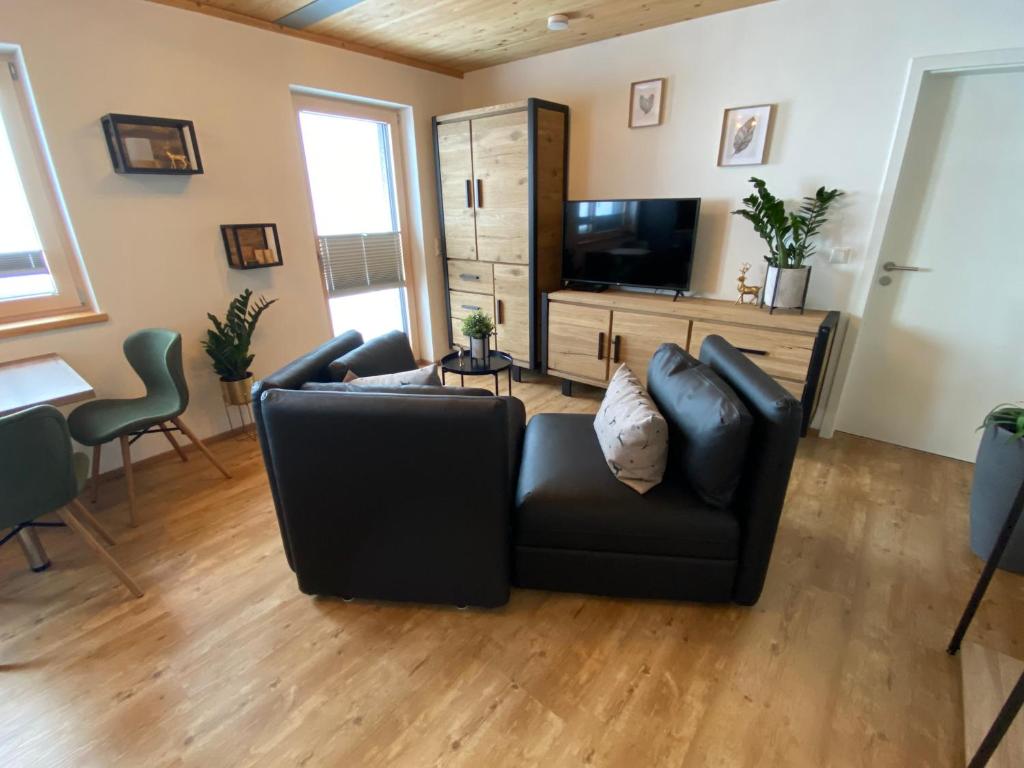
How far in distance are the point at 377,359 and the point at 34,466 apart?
3.89ft

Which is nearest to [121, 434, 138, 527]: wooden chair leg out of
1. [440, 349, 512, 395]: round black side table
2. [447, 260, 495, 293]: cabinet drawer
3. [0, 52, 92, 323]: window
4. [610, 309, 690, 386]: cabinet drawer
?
[0, 52, 92, 323]: window

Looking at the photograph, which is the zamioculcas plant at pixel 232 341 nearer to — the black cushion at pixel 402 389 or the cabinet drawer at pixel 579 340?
the black cushion at pixel 402 389

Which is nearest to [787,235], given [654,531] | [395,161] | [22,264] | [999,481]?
[999,481]

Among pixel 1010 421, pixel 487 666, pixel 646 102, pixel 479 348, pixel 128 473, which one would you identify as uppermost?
pixel 646 102

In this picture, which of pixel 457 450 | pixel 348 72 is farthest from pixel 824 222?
pixel 348 72

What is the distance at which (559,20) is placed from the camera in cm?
273

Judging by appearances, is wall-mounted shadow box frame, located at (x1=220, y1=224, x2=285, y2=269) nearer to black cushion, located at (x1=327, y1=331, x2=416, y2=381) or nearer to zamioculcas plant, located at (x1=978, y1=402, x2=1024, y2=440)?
black cushion, located at (x1=327, y1=331, x2=416, y2=381)

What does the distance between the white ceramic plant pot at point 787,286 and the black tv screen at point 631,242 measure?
0.49m

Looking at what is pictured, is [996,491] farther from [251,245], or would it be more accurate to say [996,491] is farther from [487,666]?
[251,245]

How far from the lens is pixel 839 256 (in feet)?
8.73

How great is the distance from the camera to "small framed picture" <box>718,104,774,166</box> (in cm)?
275

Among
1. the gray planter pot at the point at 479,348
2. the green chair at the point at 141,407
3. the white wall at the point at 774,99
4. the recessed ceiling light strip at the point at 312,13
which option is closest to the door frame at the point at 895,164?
the white wall at the point at 774,99

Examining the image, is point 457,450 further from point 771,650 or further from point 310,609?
point 771,650

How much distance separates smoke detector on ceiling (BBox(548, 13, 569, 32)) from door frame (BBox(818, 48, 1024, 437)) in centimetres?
179
